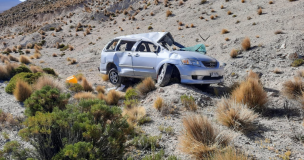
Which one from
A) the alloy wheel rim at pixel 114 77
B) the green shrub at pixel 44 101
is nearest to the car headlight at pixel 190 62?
the alloy wheel rim at pixel 114 77

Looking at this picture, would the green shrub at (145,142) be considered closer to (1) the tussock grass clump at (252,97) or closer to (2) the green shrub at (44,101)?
(2) the green shrub at (44,101)

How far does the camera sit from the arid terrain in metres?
4.35

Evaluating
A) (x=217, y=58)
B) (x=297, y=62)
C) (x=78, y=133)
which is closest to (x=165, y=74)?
(x=78, y=133)

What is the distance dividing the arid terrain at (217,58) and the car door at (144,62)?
0.89m

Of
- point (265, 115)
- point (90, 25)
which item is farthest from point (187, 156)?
point (90, 25)

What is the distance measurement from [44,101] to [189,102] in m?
3.57

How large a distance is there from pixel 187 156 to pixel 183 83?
3.93 m

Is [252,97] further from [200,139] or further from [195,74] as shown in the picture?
[200,139]

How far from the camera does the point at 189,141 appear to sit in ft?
12.4

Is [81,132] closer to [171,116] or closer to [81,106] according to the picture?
[81,106]

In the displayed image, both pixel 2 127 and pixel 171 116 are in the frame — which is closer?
pixel 2 127

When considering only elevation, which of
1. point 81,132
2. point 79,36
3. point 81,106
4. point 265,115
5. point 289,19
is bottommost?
point 265,115

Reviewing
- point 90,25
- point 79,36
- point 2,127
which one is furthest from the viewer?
point 90,25

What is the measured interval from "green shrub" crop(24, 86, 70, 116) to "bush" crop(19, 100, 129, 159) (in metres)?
1.13
